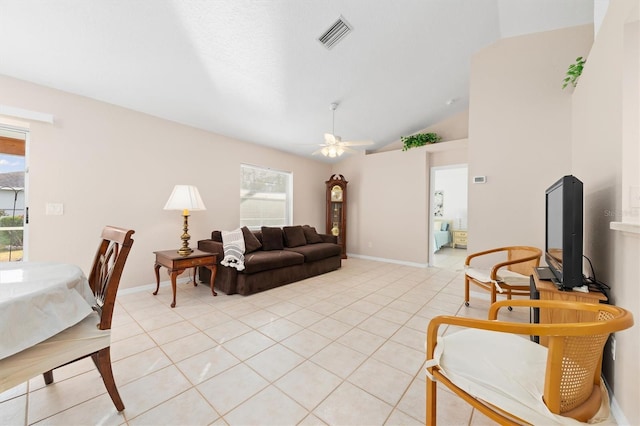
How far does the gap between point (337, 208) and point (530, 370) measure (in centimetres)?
504

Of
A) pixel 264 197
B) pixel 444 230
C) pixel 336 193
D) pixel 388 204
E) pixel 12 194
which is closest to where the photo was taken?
pixel 12 194

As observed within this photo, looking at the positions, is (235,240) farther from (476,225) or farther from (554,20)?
(554,20)

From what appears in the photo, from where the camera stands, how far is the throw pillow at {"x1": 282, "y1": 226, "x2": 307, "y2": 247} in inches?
179

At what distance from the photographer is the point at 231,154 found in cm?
429

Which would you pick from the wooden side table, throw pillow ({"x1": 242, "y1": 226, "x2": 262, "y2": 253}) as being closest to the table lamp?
the wooden side table

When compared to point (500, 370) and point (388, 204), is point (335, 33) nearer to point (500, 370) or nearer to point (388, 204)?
point (500, 370)

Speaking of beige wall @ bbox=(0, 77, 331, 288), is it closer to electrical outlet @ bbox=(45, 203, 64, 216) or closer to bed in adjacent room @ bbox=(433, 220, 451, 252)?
electrical outlet @ bbox=(45, 203, 64, 216)

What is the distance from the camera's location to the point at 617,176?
142cm

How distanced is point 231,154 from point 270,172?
1.00 meters

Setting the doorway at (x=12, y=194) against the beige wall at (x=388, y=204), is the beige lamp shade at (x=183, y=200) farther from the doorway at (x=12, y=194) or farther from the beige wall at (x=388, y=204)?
the beige wall at (x=388, y=204)

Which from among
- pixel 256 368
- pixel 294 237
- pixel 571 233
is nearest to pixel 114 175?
pixel 294 237

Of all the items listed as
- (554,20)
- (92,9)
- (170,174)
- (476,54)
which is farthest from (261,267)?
(554,20)

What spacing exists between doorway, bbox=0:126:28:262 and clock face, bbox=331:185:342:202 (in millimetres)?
4832

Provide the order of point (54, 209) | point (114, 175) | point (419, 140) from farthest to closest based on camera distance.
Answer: point (419, 140)
point (114, 175)
point (54, 209)
